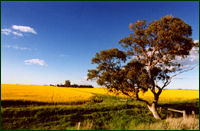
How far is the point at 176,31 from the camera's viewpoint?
14.0m

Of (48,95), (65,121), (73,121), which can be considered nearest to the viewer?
(65,121)

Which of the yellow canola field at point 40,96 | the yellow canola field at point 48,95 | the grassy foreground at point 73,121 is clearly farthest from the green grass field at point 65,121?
the yellow canola field at point 40,96

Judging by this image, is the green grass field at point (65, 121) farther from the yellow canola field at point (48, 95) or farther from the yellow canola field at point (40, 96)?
the yellow canola field at point (40, 96)

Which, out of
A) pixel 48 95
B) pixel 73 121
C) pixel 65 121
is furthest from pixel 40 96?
pixel 73 121

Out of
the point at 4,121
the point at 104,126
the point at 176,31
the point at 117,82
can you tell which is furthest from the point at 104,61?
the point at 4,121

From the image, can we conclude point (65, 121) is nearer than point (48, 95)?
Yes

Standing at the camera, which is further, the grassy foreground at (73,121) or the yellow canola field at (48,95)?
the yellow canola field at (48,95)

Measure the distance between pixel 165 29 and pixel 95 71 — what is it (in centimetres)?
917

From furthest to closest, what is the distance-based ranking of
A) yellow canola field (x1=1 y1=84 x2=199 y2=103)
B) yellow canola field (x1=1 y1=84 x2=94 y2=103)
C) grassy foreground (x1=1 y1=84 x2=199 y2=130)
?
yellow canola field (x1=1 y1=84 x2=199 y2=103)
yellow canola field (x1=1 y1=84 x2=94 y2=103)
grassy foreground (x1=1 y1=84 x2=199 y2=130)

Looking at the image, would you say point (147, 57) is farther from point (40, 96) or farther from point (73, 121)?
point (40, 96)

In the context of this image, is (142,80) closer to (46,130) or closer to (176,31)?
(176,31)

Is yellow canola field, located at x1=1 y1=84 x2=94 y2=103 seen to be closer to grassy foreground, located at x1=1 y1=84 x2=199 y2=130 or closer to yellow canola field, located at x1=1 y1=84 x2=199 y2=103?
yellow canola field, located at x1=1 y1=84 x2=199 y2=103

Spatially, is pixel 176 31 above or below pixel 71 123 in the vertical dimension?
above

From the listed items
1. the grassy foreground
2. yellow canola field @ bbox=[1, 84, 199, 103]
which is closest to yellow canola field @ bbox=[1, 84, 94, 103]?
yellow canola field @ bbox=[1, 84, 199, 103]
